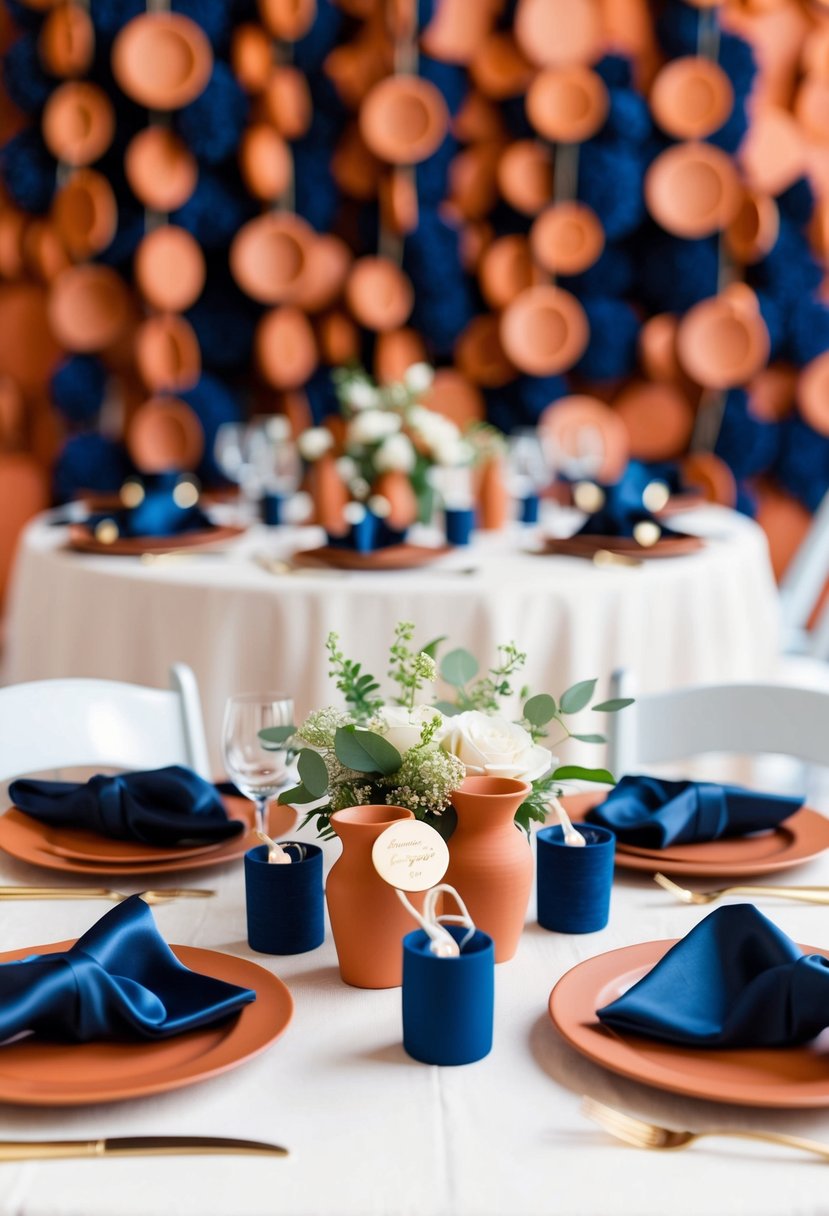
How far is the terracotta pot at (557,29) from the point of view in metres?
4.23

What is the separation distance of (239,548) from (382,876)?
6.19 ft

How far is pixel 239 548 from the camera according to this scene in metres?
2.77

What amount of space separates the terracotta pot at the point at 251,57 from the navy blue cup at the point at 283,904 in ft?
12.1

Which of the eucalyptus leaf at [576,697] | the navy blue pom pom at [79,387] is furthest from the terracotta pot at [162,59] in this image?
the eucalyptus leaf at [576,697]

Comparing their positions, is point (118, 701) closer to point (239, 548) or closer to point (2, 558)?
point (239, 548)

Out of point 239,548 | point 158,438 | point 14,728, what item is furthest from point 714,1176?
point 158,438

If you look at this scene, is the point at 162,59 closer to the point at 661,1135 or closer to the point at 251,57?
the point at 251,57

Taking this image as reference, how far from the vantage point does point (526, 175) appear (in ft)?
14.4

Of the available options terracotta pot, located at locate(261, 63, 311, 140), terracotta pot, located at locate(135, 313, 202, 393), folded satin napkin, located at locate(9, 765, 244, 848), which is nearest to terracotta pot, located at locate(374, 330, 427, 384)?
terracotta pot, located at locate(135, 313, 202, 393)

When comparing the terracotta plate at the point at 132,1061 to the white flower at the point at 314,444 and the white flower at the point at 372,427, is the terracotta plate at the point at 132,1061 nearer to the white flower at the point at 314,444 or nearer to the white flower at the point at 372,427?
the white flower at the point at 372,427

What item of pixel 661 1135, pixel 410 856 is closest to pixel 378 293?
pixel 410 856

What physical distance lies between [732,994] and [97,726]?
3.25 feet

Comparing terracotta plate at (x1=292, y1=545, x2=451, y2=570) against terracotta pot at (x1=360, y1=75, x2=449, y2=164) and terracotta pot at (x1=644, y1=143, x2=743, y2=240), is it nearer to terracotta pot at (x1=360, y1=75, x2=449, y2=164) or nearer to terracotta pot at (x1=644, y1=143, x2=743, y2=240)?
terracotta pot at (x1=360, y1=75, x2=449, y2=164)

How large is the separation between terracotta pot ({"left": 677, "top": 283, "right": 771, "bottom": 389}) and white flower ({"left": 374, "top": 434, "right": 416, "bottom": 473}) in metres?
1.93
